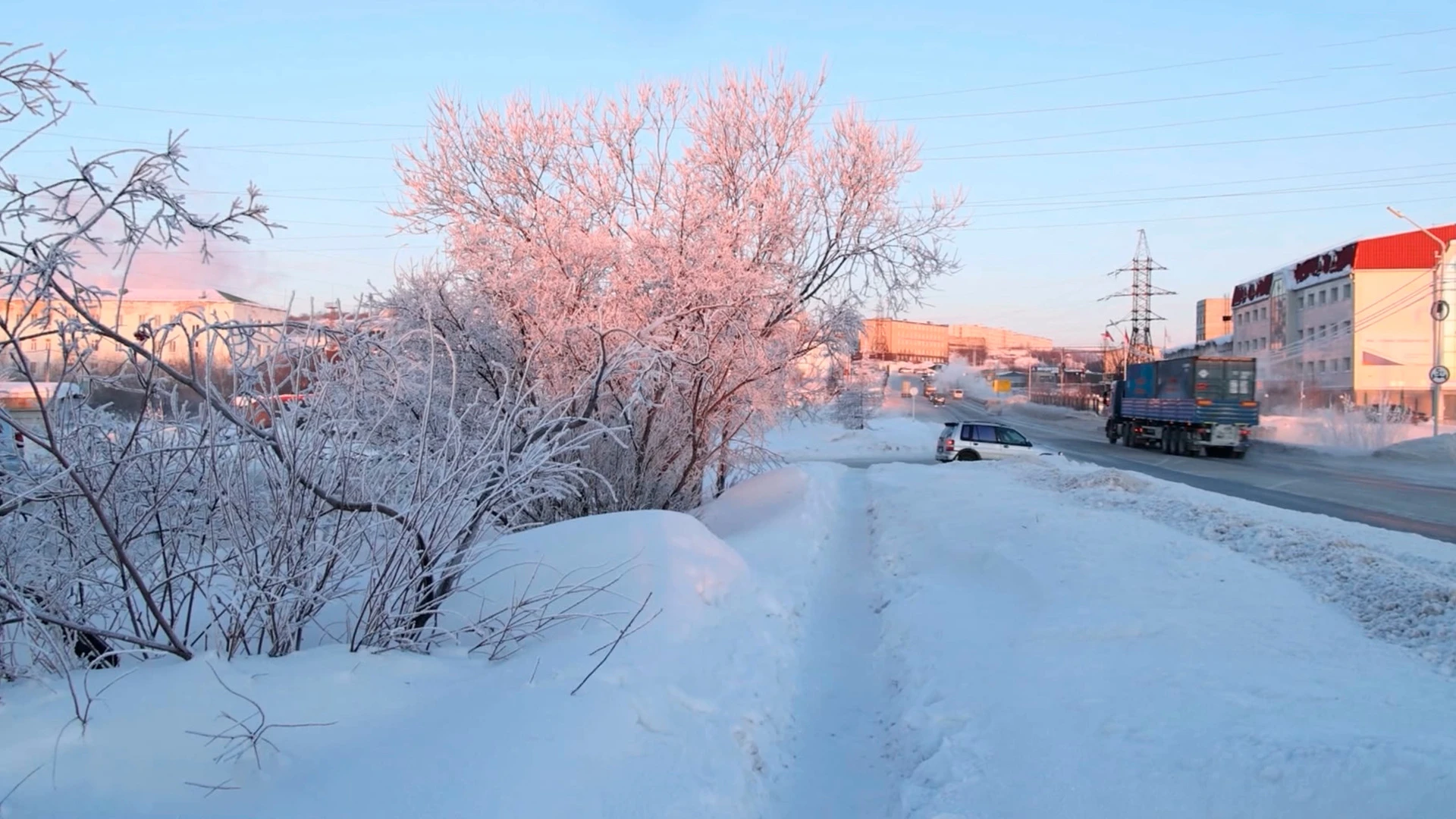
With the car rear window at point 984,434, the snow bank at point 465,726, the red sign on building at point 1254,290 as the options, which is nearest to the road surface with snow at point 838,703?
the snow bank at point 465,726

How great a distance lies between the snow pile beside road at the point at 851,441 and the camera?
37875mm

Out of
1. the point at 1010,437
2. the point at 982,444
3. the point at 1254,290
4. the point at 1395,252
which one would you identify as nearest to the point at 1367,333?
the point at 1395,252

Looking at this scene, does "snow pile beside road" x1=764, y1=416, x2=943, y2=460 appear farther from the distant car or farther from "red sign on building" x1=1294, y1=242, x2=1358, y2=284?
"red sign on building" x1=1294, y1=242, x2=1358, y2=284

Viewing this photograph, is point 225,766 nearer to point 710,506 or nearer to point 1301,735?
point 1301,735

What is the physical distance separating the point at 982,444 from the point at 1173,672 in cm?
2209

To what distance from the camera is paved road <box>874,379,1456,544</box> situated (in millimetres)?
17344

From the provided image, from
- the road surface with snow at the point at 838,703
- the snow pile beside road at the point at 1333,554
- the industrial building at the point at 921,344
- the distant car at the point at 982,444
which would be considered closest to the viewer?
the road surface with snow at the point at 838,703

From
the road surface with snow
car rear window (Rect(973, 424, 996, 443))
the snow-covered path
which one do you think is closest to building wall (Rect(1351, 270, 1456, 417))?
car rear window (Rect(973, 424, 996, 443))

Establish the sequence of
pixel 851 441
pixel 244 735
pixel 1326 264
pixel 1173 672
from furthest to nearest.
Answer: pixel 1326 264
pixel 851 441
pixel 1173 672
pixel 244 735

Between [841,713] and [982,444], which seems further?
[982,444]

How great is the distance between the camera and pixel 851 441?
42.6 meters

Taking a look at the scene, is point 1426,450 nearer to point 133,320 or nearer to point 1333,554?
point 1333,554

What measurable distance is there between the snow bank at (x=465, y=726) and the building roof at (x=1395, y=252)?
64398 mm

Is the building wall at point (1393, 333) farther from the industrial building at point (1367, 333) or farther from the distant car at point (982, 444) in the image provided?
the distant car at point (982, 444)
